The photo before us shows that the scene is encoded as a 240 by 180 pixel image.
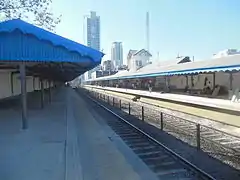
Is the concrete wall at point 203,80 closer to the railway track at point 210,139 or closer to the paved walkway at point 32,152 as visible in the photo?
the railway track at point 210,139

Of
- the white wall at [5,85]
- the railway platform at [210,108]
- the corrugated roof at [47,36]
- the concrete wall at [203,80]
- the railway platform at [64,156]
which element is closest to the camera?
the railway platform at [64,156]

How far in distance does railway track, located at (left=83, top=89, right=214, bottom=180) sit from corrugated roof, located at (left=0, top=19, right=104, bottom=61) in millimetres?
3640

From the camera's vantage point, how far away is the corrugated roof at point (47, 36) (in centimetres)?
1384

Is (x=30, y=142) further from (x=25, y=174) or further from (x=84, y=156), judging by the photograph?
(x=25, y=174)

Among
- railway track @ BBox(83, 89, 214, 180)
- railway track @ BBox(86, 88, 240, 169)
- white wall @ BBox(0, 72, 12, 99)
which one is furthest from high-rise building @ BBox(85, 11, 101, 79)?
railway track @ BBox(83, 89, 214, 180)

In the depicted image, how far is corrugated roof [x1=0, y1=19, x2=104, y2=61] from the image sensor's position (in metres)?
13.8

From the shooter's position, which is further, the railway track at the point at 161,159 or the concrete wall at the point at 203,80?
the concrete wall at the point at 203,80

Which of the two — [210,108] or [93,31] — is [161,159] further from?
[93,31]

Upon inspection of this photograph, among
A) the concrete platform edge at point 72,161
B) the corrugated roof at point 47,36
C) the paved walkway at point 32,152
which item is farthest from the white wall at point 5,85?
the concrete platform edge at point 72,161

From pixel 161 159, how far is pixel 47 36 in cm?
730

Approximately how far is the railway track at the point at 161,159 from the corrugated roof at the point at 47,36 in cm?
364

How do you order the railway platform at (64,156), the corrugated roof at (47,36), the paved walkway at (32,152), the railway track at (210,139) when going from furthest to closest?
1. the corrugated roof at (47,36)
2. the railway track at (210,139)
3. the railway platform at (64,156)
4. the paved walkway at (32,152)

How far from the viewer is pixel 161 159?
966cm

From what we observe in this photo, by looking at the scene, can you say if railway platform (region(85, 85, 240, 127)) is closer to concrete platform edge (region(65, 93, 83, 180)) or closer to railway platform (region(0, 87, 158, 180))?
railway platform (region(0, 87, 158, 180))
